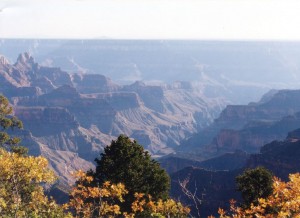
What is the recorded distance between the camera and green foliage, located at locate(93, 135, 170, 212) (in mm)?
35812

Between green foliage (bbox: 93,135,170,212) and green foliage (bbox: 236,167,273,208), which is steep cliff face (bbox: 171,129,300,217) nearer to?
green foliage (bbox: 93,135,170,212)

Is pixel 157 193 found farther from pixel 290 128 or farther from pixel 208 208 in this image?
pixel 290 128

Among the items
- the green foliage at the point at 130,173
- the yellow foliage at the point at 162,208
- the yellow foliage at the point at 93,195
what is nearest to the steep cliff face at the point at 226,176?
the green foliage at the point at 130,173

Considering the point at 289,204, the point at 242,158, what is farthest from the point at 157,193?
the point at 242,158

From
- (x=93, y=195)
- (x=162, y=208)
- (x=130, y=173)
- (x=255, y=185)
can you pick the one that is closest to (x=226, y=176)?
(x=255, y=185)

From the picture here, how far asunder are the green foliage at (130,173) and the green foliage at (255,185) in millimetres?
7049

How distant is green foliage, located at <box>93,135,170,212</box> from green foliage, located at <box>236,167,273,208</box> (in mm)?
7049

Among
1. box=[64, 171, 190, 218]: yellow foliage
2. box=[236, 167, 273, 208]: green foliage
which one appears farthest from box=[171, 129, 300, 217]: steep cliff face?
box=[64, 171, 190, 218]: yellow foliage

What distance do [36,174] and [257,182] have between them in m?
21.7

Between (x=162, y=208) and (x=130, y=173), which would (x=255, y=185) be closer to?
(x=130, y=173)

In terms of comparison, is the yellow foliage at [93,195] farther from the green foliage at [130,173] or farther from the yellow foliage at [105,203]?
the green foliage at [130,173]

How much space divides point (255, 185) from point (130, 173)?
36.1 ft

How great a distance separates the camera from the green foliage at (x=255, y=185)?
35188 millimetres

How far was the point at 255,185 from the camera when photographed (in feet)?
118
